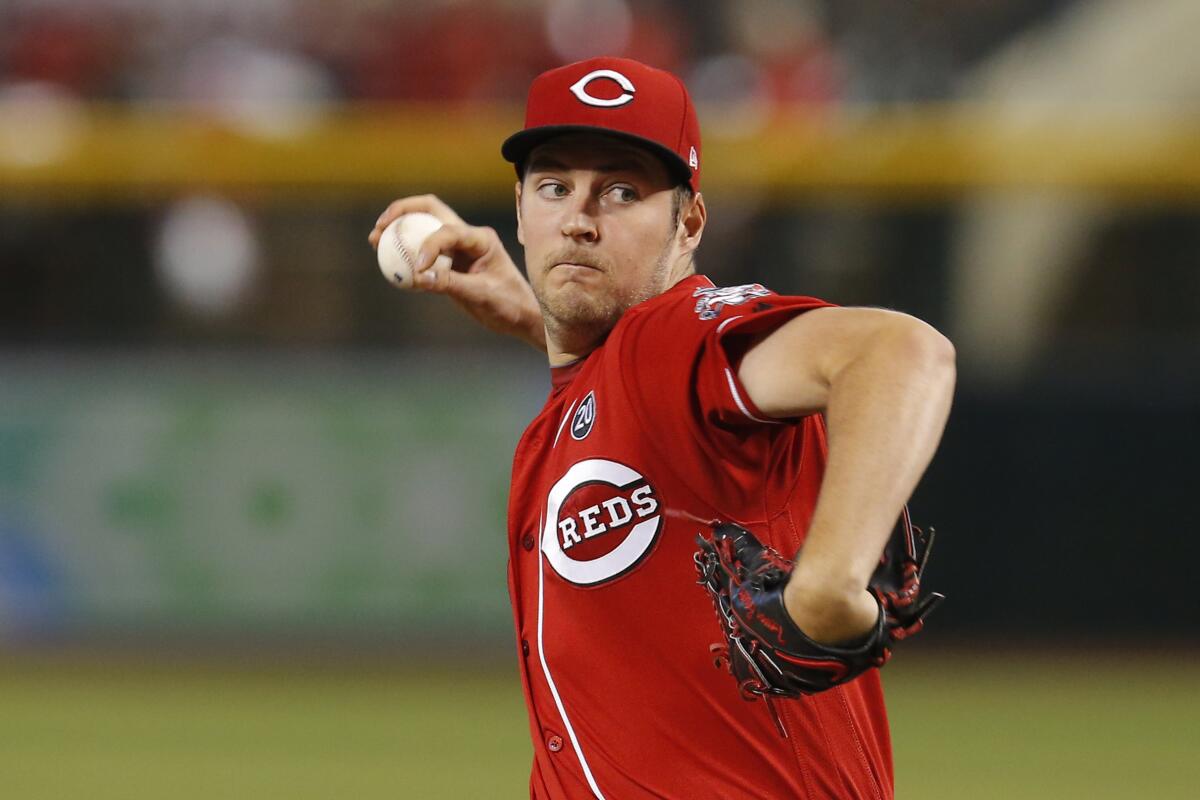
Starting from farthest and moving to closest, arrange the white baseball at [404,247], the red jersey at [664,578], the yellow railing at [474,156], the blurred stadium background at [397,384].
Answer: the yellow railing at [474,156] → the blurred stadium background at [397,384] → the white baseball at [404,247] → the red jersey at [664,578]

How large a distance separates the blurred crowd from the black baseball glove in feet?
24.6

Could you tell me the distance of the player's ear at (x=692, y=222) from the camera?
2.54 m

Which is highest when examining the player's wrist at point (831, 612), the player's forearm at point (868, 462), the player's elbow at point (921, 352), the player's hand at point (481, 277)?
the player's hand at point (481, 277)

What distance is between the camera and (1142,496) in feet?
28.3

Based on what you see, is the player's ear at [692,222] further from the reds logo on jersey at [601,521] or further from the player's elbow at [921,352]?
the player's elbow at [921,352]

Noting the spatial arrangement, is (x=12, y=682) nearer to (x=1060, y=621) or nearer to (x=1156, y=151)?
(x=1060, y=621)

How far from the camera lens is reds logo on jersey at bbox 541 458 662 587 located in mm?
2158

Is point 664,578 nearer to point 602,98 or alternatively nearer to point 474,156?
point 602,98

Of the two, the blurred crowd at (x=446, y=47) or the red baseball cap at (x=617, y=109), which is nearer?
the red baseball cap at (x=617, y=109)

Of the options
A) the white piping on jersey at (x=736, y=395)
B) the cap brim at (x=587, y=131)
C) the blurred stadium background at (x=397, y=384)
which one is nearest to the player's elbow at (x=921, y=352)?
the white piping on jersey at (x=736, y=395)

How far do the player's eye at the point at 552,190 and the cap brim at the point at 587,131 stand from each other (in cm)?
7

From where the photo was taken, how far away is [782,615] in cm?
175

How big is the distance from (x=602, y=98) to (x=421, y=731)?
4.91m

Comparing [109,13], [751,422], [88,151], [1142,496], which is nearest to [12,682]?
[88,151]
